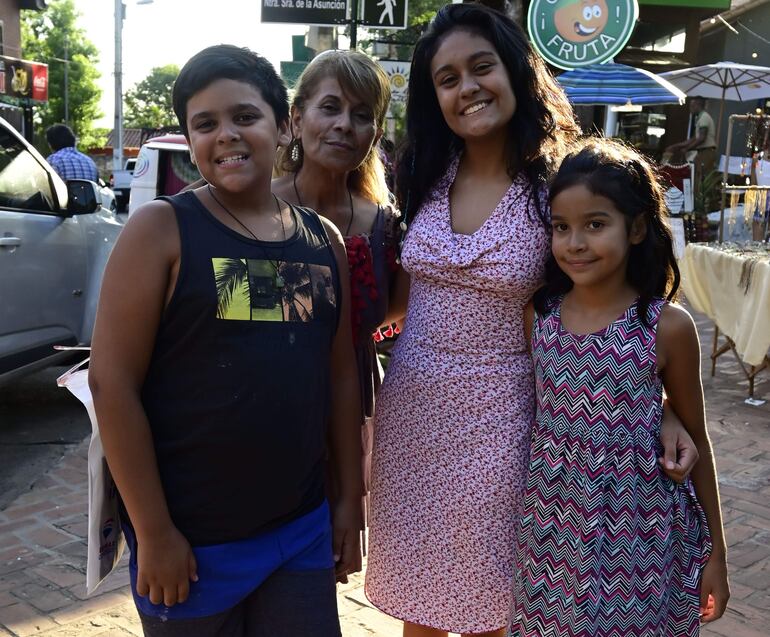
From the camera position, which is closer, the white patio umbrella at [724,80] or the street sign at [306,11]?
the street sign at [306,11]

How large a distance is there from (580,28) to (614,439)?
14.3 feet

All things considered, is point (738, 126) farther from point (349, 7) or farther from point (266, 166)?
point (266, 166)

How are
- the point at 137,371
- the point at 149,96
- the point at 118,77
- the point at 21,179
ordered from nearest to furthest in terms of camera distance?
the point at 137,371 < the point at 21,179 < the point at 118,77 < the point at 149,96

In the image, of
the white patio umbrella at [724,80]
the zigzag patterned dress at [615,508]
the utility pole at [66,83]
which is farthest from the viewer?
the utility pole at [66,83]

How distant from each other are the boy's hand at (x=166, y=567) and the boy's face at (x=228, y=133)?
727 millimetres

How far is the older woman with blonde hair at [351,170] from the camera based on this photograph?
2.30 metres

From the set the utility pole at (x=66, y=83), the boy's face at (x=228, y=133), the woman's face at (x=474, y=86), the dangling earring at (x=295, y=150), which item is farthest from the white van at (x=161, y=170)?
the utility pole at (x=66, y=83)

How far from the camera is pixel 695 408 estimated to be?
199 cm

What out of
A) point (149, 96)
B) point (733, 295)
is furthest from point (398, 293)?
point (149, 96)

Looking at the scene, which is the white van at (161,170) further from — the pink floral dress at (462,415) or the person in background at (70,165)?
the pink floral dress at (462,415)

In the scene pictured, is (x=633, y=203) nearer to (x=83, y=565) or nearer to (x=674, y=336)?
(x=674, y=336)

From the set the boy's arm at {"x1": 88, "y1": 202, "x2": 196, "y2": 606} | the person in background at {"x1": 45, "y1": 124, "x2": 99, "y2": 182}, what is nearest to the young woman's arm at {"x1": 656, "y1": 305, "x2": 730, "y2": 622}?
the boy's arm at {"x1": 88, "y1": 202, "x2": 196, "y2": 606}

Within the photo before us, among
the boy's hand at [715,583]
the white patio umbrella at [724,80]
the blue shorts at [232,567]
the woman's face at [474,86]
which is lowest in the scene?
the boy's hand at [715,583]

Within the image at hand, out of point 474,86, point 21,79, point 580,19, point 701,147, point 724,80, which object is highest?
point 21,79
